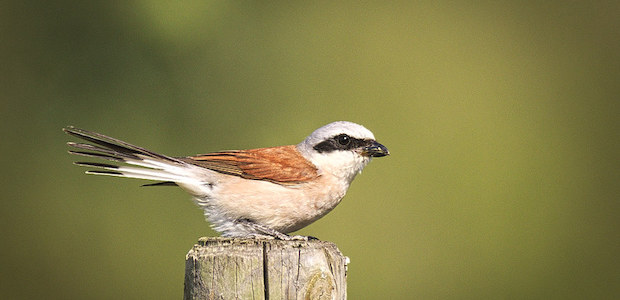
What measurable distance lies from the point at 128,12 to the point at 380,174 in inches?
121

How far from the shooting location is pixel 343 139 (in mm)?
3473

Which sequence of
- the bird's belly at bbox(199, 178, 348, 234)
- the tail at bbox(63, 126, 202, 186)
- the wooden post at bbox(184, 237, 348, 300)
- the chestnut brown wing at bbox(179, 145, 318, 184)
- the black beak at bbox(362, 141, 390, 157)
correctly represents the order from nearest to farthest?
the wooden post at bbox(184, 237, 348, 300) → the tail at bbox(63, 126, 202, 186) → the bird's belly at bbox(199, 178, 348, 234) → the chestnut brown wing at bbox(179, 145, 318, 184) → the black beak at bbox(362, 141, 390, 157)

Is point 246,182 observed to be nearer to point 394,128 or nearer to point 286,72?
point 394,128

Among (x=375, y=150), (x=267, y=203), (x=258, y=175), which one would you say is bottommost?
(x=267, y=203)

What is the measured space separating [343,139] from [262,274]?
1.39 metres

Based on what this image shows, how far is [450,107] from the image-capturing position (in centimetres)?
622

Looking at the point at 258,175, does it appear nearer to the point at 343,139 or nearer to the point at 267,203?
Result: the point at 267,203

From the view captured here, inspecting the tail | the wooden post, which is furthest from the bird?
the wooden post

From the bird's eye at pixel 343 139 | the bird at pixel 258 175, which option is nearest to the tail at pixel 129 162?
the bird at pixel 258 175

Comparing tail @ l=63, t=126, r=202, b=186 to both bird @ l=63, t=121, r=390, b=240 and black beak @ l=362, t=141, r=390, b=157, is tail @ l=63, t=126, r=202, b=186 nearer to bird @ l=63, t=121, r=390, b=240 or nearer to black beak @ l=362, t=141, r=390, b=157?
bird @ l=63, t=121, r=390, b=240

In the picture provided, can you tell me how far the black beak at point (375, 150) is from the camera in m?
3.39

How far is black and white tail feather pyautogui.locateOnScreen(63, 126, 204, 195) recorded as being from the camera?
114 inches

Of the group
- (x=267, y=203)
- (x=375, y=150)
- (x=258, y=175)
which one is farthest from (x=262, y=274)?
(x=375, y=150)

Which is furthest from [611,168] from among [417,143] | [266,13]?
[266,13]
